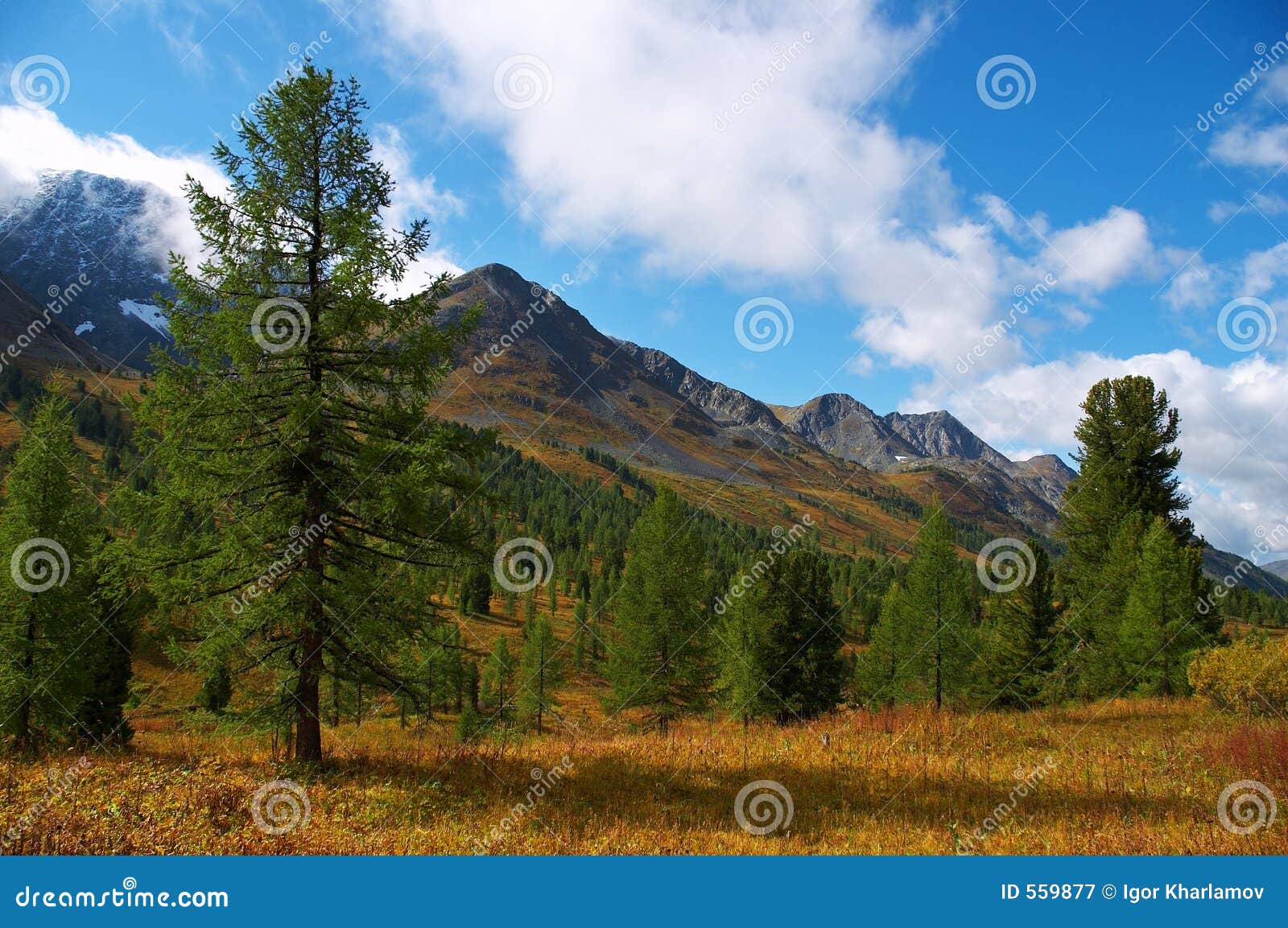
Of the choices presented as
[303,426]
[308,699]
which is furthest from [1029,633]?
[303,426]

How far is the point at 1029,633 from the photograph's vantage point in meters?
31.3

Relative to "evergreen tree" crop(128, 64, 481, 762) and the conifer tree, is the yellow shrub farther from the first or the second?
"evergreen tree" crop(128, 64, 481, 762)

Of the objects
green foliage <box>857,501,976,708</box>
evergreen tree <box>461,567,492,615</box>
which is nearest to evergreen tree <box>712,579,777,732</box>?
green foliage <box>857,501,976,708</box>

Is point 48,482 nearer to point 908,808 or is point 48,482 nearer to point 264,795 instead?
point 264,795

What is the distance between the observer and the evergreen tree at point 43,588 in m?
17.6

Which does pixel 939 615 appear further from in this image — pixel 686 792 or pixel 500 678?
pixel 500 678

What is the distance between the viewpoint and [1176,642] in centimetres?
2402

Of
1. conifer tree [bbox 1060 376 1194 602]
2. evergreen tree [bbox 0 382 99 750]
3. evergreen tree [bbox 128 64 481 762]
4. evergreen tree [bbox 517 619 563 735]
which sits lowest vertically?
evergreen tree [bbox 517 619 563 735]

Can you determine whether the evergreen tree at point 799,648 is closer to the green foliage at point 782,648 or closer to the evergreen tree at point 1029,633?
the green foliage at point 782,648

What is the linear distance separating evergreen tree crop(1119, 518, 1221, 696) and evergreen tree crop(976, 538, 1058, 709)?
525 centimetres

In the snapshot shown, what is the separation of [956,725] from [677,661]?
14412 millimetres

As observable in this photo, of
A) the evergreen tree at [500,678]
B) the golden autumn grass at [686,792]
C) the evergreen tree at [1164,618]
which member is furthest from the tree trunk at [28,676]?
the evergreen tree at [500,678]

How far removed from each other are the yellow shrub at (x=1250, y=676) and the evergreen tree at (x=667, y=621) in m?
17.1

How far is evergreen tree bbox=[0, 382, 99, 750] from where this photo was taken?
17.6m
